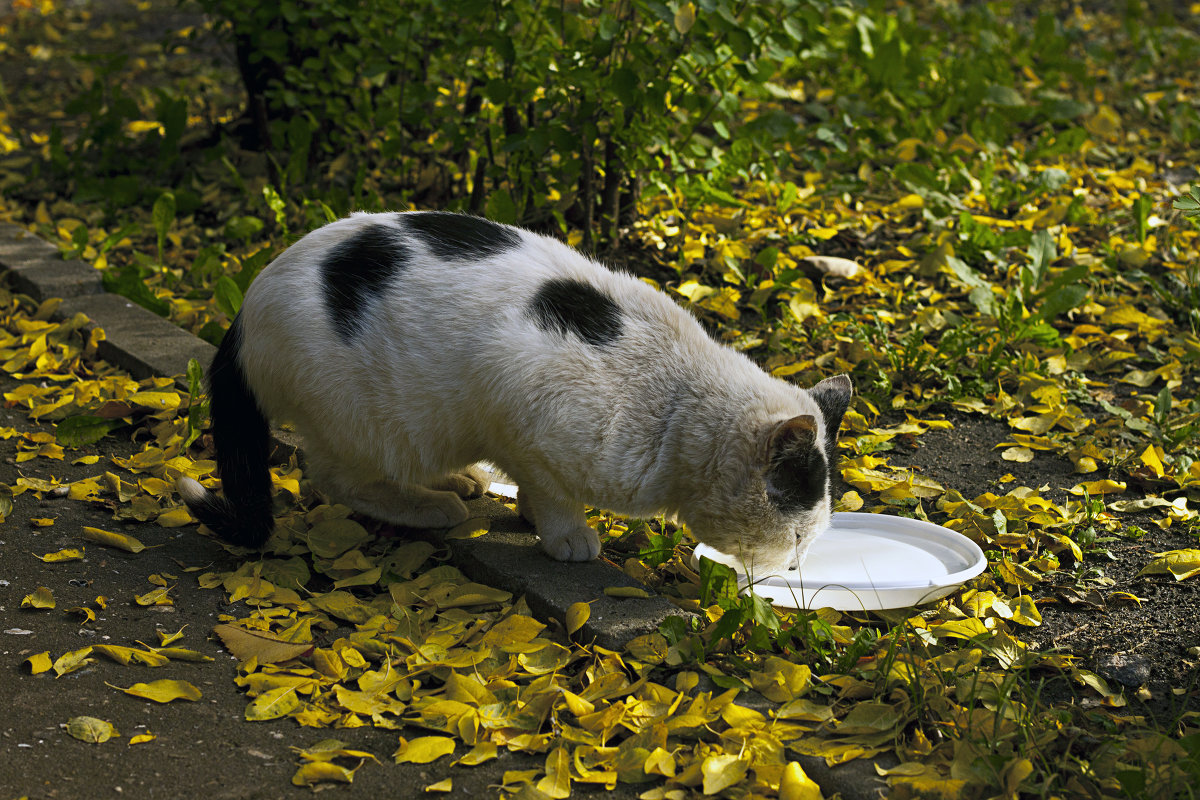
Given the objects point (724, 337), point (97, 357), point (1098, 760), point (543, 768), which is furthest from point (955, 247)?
point (97, 357)

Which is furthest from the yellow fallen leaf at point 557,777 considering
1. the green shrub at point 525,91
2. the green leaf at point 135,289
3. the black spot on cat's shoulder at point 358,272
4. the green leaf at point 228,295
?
the green leaf at point 135,289

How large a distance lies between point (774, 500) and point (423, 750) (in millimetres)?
1070

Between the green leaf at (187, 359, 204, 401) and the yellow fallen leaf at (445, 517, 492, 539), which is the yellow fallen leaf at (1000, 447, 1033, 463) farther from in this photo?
the green leaf at (187, 359, 204, 401)

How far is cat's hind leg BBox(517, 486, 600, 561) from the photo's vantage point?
9.41 feet

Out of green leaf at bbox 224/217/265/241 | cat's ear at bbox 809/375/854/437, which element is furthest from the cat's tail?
green leaf at bbox 224/217/265/241

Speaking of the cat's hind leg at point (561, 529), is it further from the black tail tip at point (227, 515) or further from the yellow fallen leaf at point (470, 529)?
the black tail tip at point (227, 515)

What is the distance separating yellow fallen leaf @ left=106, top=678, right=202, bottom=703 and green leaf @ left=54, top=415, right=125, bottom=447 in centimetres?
145

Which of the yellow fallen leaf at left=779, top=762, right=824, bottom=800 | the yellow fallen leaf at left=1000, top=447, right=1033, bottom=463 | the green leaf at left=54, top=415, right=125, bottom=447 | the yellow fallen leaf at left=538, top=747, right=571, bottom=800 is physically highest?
the yellow fallen leaf at left=1000, top=447, right=1033, bottom=463

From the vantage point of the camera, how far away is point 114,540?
2969 mm

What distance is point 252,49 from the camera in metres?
5.43

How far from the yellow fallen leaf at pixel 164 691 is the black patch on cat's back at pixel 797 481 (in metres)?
1.48

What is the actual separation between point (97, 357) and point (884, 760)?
3434 millimetres

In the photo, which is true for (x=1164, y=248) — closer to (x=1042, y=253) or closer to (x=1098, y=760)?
(x=1042, y=253)

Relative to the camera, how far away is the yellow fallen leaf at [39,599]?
2639 mm
